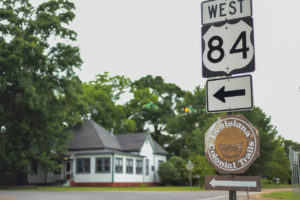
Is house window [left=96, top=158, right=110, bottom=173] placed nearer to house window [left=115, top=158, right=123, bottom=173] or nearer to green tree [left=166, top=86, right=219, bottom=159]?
house window [left=115, top=158, right=123, bottom=173]

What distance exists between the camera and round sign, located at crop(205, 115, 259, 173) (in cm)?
316

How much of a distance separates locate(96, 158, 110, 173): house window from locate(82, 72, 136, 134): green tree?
41.7 ft

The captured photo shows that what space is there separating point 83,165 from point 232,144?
36.8m

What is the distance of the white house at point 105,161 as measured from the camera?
37656 mm

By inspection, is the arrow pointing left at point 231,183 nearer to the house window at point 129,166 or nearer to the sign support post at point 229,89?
the sign support post at point 229,89

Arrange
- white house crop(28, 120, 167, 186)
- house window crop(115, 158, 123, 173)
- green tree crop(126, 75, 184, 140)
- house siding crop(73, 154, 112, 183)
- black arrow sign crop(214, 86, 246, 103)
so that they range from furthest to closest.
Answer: green tree crop(126, 75, 184, 140) < house window crop(115, 158, 123, 173) < white house crop(28, 120, 167, 186) < house siding crop(73, 154, 112, 183) < black arrow sign crop(214, 86, 246, 103)

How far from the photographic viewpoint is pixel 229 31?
→ 3609mm

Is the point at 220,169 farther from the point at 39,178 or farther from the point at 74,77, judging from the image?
the point at 39,178

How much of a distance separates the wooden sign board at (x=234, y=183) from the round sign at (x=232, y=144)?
83mm

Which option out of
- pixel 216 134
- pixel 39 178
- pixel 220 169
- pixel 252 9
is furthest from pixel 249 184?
pixel 39 178

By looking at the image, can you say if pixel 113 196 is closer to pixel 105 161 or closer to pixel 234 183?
pixel 234 183

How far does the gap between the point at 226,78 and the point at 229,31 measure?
47cm

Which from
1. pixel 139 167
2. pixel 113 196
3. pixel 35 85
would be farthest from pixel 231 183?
pixel 139 167

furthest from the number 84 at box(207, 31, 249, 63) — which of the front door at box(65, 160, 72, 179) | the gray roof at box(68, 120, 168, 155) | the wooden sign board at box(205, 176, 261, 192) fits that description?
the front door at box(65, 160, 72, 179)
